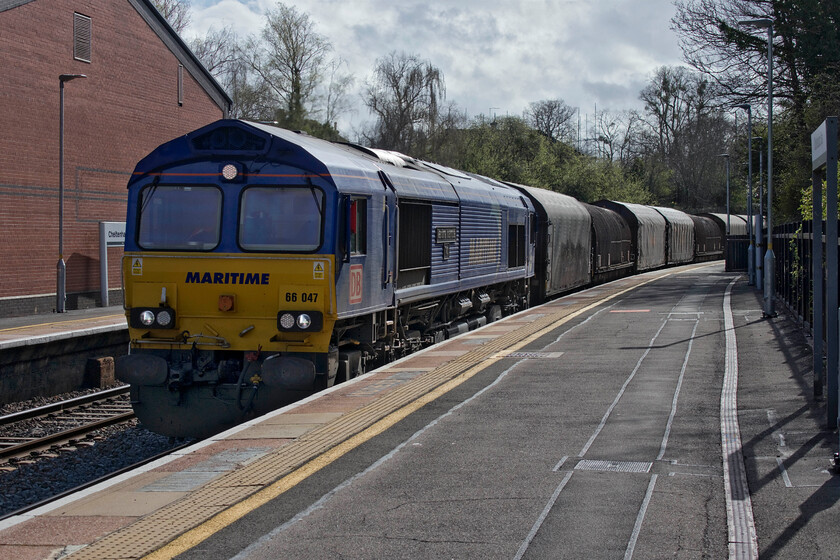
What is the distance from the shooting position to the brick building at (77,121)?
23.5m

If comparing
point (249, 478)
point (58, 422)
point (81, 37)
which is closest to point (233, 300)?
point (249, 478)

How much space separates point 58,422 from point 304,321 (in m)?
5.44

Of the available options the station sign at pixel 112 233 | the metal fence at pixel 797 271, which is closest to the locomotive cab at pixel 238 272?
the metal fence at pixel 797 271

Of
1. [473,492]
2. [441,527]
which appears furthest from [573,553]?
[473,492]

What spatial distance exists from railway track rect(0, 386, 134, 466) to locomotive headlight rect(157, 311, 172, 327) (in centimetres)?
243

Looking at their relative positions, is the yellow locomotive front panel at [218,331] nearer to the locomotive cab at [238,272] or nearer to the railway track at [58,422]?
the locomotive cab at [238,272]

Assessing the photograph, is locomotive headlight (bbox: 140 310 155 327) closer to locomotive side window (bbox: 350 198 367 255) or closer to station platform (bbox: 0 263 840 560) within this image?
station platform (bbox: 0 263 840 560)

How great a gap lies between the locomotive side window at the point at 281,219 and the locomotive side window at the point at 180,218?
37cm

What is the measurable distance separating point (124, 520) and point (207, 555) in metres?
0.98

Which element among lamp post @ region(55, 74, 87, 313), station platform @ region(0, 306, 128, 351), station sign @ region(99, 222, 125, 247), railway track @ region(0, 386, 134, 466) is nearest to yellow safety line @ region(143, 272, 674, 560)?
railway track @ region(0, 386, 134, 466)

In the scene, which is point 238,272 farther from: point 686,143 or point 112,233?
point 686,143

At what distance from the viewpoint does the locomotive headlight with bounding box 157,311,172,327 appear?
415 inches

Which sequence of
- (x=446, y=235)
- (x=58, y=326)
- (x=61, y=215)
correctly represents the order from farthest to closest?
1. (x=61, y=215)
2. (x=58, y=326)
3. (x=446, y=235)

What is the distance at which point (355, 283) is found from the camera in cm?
1095
